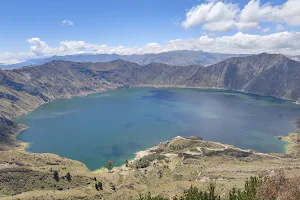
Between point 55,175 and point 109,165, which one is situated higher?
point 55,175

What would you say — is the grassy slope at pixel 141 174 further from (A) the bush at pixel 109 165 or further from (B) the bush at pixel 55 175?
(A) the bush at pixel 109 165

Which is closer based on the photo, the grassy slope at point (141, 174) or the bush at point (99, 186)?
the grassy slope at point (141, 174)

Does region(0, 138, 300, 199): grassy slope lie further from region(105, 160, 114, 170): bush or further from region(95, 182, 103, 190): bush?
region(105, 160, 114, 170): bush

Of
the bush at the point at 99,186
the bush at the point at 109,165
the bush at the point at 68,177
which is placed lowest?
the bush at the point at 109,165

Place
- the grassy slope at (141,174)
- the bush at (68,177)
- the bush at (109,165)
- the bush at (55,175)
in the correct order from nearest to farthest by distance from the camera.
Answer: the grassy slope at (141,174)
the bush at (55,175)
the bush at (68,177)
the bush at (109,165)

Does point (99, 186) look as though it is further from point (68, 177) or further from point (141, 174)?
point (141, 174)

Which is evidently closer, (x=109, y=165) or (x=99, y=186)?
(x=99, y=186)

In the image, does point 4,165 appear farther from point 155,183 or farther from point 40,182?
point 155,183

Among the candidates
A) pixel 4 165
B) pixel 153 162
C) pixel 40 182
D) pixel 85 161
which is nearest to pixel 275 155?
pixel 153 162

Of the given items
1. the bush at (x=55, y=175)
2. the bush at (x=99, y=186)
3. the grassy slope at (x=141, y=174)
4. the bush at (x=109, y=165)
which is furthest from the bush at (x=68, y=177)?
the bush at (x=109, y=165)

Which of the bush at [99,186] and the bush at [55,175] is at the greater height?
the bush at [55,175]

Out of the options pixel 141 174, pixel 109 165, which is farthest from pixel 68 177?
pixel 141 174
